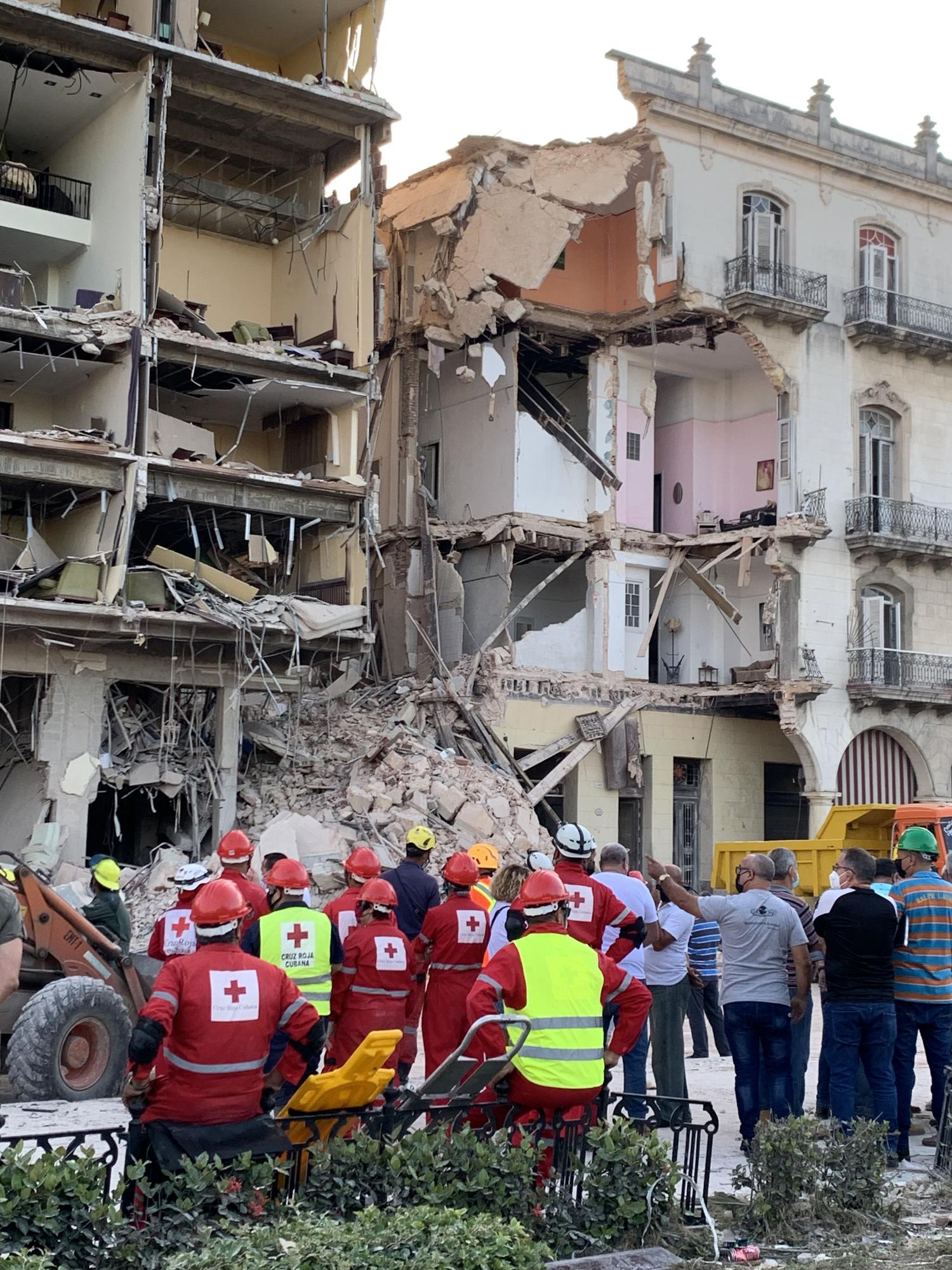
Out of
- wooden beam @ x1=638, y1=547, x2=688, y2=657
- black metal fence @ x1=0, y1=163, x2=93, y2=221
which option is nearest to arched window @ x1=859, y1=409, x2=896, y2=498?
wooden beam @ x1=638, y1=547, x2=688, y2=657

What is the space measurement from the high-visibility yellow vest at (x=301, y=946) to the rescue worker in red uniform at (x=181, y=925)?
150 centimetres

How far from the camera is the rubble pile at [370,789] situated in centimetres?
2431

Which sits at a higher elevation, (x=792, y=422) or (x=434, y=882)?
(x=792, y=422)

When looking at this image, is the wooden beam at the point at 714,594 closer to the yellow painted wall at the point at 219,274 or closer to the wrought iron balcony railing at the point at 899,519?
the wrought iron balcony railing at the point at 899,519

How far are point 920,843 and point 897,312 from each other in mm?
27797

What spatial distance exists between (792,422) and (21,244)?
16685 mm

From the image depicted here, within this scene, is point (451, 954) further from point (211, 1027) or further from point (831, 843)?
point (831, 843)

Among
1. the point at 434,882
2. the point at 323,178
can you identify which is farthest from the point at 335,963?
the point at 323,178

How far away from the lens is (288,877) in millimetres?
9008

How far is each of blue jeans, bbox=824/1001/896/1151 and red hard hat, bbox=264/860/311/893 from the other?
3639 millimetres

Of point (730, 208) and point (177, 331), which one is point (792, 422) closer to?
point (730, 208)

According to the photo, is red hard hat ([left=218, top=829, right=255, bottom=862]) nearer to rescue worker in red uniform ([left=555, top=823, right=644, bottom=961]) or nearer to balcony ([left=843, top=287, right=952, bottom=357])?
rescue worker in red uniform ([left=555, top=823, right=644, bottom=961])

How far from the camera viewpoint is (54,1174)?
6.19 meters

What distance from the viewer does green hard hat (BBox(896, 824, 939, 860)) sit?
36.6ft
